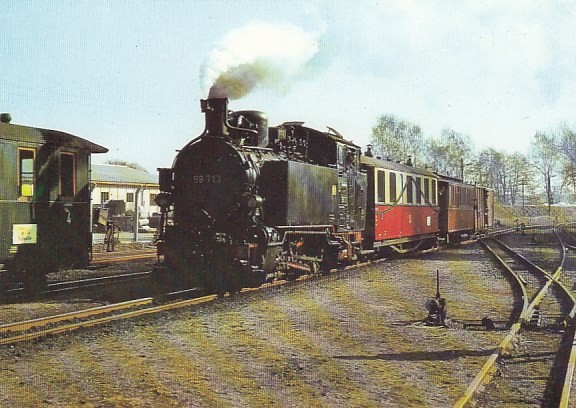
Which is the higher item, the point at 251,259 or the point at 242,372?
the point at 251,259

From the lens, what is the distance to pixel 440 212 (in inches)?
976

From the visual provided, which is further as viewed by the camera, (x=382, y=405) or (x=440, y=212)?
(x=440, y=212)

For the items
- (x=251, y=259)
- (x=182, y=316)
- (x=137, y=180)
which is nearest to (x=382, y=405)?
(x=182, y=316)

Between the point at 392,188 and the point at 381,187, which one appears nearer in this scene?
the point at 381,187

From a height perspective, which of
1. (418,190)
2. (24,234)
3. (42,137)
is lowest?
(24,234)

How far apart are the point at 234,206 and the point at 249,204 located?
0.47 metres

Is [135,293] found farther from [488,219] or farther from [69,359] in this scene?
[488,219]

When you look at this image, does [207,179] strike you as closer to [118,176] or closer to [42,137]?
[42,137]

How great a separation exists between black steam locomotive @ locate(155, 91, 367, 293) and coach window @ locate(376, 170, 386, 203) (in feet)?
15.1

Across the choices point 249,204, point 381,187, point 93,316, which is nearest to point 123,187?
point 381,187

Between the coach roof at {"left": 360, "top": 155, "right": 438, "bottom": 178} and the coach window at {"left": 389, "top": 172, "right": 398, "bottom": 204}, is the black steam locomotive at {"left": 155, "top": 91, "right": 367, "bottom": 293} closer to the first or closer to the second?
the coach roof at {"left": 360, "top": 155, "right": 438, "bottom": 178}

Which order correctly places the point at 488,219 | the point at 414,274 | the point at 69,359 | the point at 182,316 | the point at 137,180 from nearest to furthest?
the point at 69,359, the point at 182,316, the point at 414,274, the point at 488,219, the point at 137,180

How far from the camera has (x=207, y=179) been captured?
460 inches

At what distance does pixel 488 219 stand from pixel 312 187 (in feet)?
91.1
